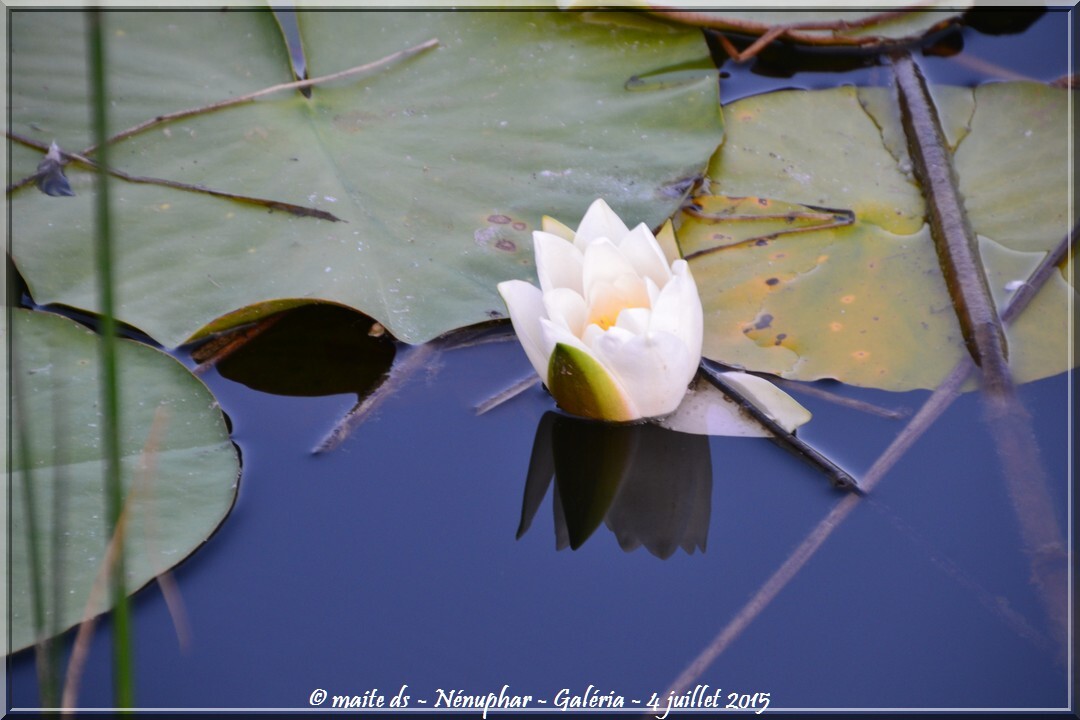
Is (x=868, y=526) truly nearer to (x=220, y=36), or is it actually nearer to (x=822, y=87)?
(x=822, y=87)

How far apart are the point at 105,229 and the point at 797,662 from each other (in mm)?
907

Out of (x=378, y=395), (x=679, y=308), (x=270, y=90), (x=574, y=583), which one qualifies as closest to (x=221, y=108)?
(x=270, y=90)

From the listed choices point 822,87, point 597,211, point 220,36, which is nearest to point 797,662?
point 597,211

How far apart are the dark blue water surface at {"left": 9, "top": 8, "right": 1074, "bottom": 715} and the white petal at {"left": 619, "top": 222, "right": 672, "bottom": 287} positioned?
0.28m

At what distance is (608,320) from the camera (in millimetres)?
1277

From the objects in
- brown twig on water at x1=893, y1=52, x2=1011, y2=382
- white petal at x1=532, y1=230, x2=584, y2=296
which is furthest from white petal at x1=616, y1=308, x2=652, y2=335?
brown twig on water at x1=893, y1=52, x2=1011, y2=382

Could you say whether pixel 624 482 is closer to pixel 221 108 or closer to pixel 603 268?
pixel 603 268

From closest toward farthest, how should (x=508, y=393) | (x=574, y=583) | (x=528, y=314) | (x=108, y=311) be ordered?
1. (x=108, y=311)
2. (x=574, y=583)
3. (x=528, y=314)
4. (x=508, y=393)

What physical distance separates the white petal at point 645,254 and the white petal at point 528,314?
0.15 m

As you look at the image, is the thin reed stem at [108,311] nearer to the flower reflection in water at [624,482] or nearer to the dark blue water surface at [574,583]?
the dark blue water surface at [574,583]

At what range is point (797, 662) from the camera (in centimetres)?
103

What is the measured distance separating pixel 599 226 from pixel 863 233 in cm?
51

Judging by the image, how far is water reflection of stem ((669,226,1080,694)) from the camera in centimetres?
105

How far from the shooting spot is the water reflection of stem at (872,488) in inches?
41.2
